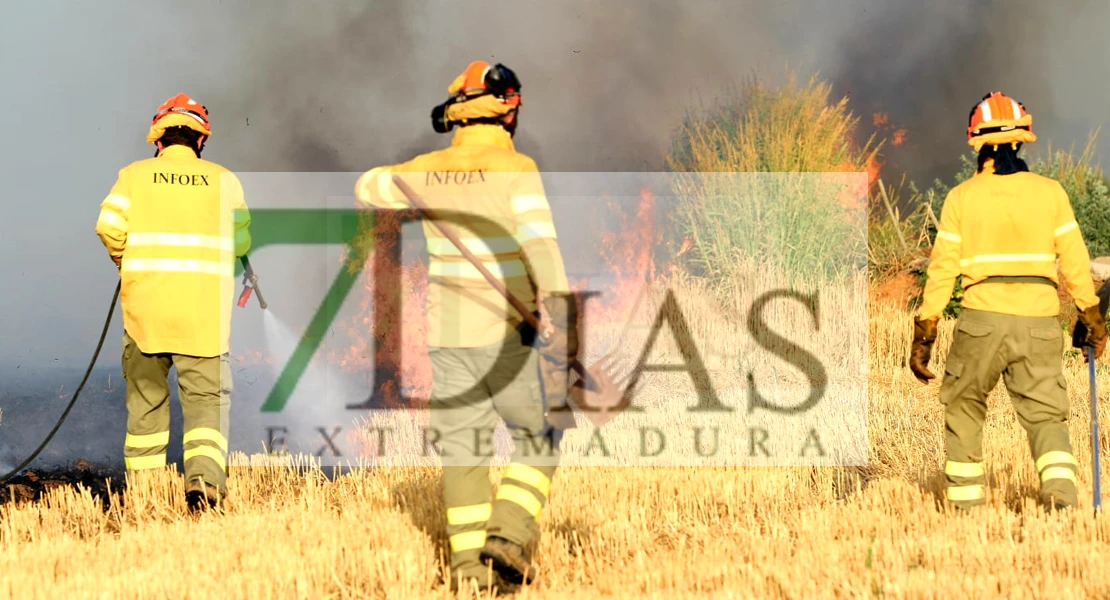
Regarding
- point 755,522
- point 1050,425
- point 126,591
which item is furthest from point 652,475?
point 126,591

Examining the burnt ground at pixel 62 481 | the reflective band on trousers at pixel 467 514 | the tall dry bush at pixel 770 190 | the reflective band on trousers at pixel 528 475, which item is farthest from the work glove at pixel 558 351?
the tall dry bush at pixel 770 190

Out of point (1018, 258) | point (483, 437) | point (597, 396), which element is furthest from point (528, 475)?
point (1018, 258)

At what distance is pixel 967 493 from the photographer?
18.3 feet

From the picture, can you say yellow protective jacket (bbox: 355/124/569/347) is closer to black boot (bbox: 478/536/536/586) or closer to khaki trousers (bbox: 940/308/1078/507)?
black boot (bbox: 478/536/536/586)

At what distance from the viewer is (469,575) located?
4.38 metres

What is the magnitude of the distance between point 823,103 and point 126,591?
11.4 m

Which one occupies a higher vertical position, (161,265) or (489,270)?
(161,265)

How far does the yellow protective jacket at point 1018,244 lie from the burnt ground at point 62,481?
6042 millimetres

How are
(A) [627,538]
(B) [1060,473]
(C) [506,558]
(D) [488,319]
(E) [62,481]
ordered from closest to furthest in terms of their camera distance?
1. (C) [506,558]
2. (D) [488,319]
3. (A) [627,538]
4. (B) [1060,473]
5. (E) [62,481]

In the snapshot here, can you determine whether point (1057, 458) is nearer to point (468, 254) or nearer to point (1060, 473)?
point (1060, 473)

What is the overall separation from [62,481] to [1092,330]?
8.12 m

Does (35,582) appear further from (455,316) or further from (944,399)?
(944,399)

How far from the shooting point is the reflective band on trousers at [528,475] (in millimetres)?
4379

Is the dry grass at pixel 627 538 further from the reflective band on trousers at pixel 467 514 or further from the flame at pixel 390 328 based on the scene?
the flame at pixel 390 328
